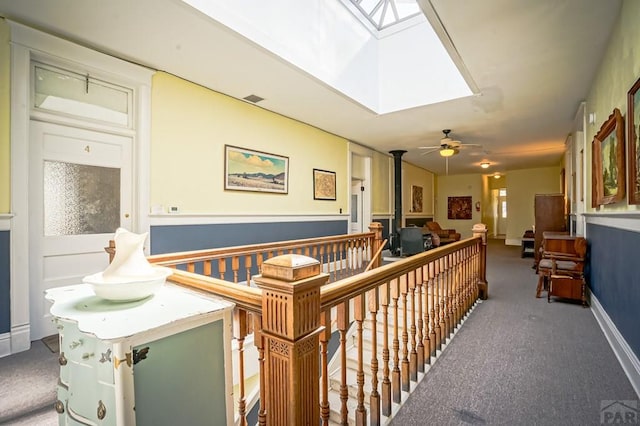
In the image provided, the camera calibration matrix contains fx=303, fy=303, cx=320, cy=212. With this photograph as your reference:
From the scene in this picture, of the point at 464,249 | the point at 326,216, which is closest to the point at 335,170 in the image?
the point at 326,216

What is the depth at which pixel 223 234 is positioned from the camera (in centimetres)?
412

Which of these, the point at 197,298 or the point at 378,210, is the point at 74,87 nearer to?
the point at 197,298

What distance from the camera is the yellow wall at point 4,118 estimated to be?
8.22ft

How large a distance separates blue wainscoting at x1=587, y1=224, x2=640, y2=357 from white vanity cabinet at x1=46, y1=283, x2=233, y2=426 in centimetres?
272

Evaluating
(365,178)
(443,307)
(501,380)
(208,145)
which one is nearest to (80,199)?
(208,145)

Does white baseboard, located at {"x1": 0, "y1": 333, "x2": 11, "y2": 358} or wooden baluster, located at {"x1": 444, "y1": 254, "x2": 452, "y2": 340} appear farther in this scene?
wooden baluster, located at {"x1": 444, "y1": 254, "x2": 452, "y2": 340}

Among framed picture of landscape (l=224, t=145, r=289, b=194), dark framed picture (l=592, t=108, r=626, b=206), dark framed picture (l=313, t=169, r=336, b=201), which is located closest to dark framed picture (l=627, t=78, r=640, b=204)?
dark framed picture (l=592, t=108, r=626, b=206)

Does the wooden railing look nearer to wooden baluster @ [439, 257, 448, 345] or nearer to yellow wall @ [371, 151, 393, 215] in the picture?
wooden baluster @ [439, 257, 448, 345]

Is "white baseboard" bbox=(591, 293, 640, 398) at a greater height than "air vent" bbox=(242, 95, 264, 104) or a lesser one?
lesser

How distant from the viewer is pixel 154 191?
11.2ft

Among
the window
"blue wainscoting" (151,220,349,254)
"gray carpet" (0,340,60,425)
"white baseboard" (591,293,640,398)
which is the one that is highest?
the window

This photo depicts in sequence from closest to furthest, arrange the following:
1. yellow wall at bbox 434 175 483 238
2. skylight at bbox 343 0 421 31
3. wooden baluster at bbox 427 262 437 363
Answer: wooden baluster at bbox 427 262 437 363, skylight at bbox 343 0 421 31, yellow wall at bbox 434 175 483 238

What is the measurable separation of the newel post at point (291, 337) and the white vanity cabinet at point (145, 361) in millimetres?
217

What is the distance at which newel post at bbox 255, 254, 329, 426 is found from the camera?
0.93m
